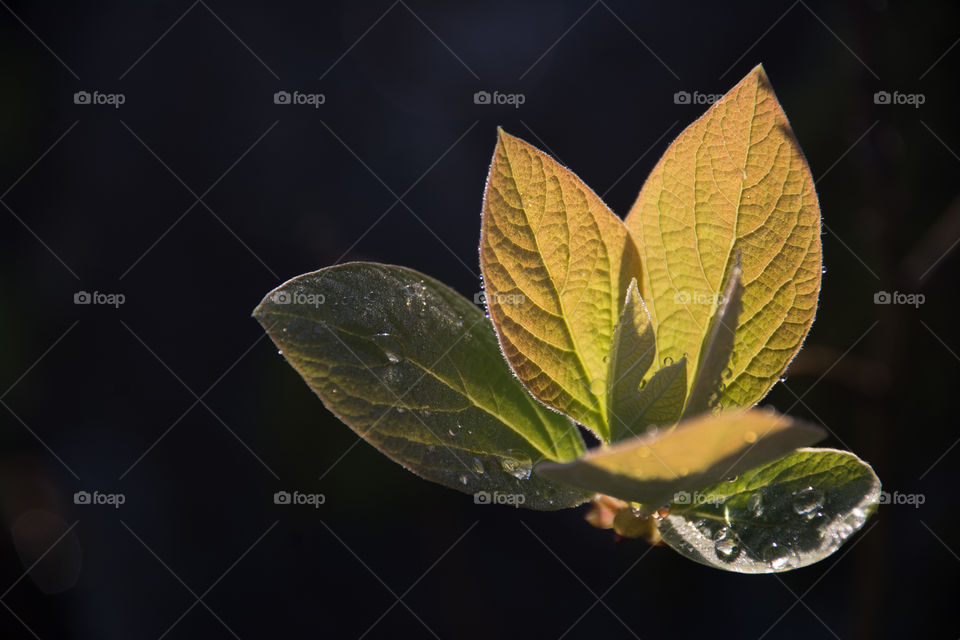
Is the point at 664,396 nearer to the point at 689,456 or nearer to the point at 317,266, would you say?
the point at 689,456

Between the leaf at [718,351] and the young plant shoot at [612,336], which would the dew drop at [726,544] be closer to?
the young plant shoot at [612,336]

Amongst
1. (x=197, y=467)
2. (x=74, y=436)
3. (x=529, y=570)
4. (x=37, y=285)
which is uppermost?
(x=37, y=285)

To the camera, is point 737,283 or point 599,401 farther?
point 599,401

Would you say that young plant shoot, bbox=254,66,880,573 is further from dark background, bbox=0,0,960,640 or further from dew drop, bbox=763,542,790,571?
dark background, bbox=0,0,960,640

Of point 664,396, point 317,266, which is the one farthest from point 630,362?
point 317,266

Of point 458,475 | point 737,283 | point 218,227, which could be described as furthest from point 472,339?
point 218,227

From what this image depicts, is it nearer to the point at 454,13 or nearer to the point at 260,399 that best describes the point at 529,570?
the point at 260,399

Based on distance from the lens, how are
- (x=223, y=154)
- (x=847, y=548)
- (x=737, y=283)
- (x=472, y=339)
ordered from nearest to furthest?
(x=737, y=283) → (x=472, y=339) → (x=847, y=548) → (x=223, y=154)

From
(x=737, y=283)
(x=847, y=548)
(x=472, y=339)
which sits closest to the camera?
(x=737, y=283)
